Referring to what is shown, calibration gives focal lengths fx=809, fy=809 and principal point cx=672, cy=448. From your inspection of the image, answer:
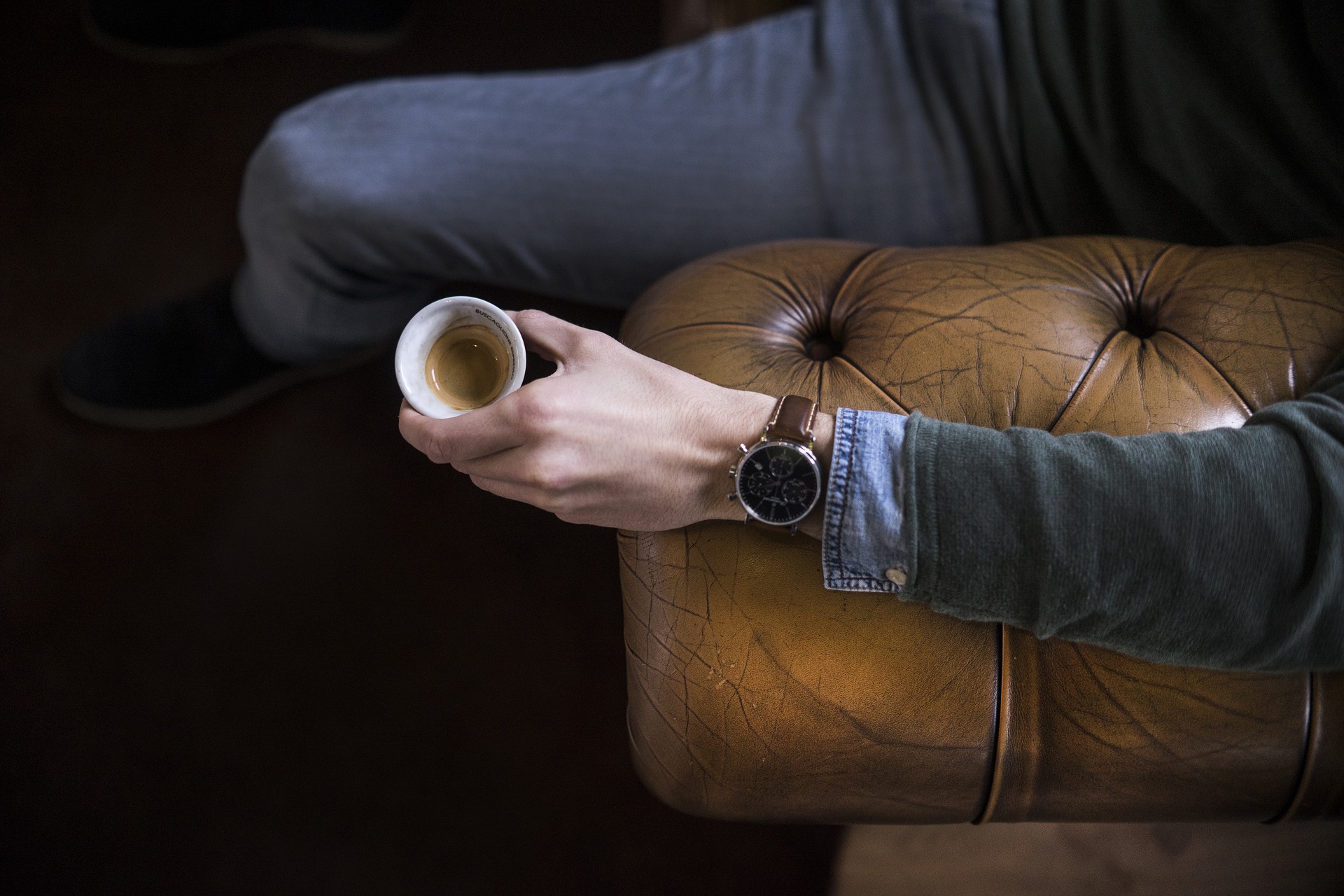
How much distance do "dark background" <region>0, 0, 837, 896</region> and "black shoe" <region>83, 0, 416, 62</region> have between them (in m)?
0.45

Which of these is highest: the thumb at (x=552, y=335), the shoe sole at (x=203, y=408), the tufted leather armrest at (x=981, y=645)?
the thumb at (x=552, y=335)

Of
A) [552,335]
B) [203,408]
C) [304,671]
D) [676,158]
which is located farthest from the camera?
[203,408]

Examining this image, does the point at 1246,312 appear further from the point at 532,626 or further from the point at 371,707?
the point at 371,707

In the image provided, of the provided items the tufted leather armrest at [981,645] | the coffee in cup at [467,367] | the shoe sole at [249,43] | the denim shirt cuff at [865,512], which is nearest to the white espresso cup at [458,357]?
the coffee in cup at [467,367]

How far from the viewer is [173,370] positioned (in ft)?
3.59

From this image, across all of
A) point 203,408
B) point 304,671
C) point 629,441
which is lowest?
point 304,671

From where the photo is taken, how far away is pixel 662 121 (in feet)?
2.67

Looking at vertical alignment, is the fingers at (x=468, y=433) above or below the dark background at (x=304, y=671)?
above

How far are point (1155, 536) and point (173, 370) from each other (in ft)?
3.78

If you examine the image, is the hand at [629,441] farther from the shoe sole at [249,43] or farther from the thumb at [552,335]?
the shoe sole at [249,43]

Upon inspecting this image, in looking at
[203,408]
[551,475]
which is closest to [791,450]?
[551,475]

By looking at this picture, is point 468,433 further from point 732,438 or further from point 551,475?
point 732,438

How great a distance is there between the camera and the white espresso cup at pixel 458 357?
1.87 ft

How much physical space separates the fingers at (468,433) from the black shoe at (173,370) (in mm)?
562
